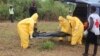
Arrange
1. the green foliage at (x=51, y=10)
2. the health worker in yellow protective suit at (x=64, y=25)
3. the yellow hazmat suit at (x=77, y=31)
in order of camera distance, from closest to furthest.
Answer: the yellow hazmat suit at (x=77, y=31), the health worker in yellow protective suit at (x=64, y=25), the green foliage at (x=51, y=10)

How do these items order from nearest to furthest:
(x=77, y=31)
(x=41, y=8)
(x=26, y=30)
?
(x=26, y=30) → (x=77, y=31) → (x=41, y=8)

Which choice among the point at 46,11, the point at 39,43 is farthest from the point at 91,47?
the point at 46,11

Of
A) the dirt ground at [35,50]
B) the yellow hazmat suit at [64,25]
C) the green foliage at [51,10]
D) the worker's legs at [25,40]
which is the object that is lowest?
the green foliage at [51,10]

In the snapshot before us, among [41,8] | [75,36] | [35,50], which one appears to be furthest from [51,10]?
[35,50]

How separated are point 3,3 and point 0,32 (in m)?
10.9

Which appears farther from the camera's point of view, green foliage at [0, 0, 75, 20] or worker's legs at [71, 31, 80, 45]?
green foliage at [0, 0, 75, 20]

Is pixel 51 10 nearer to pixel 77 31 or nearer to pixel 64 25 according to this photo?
pixel 64 25

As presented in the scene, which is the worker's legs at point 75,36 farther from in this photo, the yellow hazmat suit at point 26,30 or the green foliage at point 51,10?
the green foliage at point 51,10

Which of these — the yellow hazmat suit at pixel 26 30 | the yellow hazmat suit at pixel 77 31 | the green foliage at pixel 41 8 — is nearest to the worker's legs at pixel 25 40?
the yellow hazmat suit at pixel 26 30

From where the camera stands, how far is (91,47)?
13.8m

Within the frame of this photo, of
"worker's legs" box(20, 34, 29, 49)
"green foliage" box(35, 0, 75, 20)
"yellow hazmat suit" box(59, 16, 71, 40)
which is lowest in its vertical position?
"green foliage" box(35, 0, 75, 20)

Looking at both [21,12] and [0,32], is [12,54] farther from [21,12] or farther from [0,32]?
[21,12]

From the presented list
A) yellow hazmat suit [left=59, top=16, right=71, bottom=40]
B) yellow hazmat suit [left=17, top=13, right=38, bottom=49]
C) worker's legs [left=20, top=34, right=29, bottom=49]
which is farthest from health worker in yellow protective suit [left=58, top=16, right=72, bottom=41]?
worker's legs [left=20, top=34, right=29, bottom=49]

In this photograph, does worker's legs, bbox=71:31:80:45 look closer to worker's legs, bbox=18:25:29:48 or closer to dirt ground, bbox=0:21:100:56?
dirt ground, bbox=0:21:100:56
